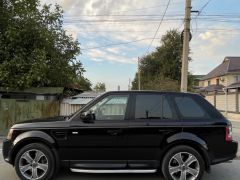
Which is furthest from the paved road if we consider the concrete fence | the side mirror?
the concrete fence

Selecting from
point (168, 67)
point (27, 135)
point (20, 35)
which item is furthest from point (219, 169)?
point (168, 67)

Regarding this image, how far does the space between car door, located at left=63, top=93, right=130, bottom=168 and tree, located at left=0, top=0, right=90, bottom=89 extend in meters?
12.0

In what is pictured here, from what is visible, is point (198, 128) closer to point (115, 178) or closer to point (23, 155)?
point (115, 178)

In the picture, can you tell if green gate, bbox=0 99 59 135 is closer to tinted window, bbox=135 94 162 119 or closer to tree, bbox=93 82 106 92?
tinted window, bbox=135 94 162 119

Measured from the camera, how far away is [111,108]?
772cm

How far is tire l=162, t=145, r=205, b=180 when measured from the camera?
7336 millimetres

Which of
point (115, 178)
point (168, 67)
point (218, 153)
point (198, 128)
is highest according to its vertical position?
point (168, 67)

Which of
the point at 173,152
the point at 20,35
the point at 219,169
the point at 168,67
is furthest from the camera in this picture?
the point at 168,67

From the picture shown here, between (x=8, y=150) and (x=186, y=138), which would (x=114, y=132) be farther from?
(x=8, y=150)

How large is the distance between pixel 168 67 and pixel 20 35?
136ft

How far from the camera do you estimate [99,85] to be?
110m

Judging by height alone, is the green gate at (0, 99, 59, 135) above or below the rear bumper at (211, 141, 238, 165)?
above

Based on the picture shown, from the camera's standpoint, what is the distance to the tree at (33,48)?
19109mm

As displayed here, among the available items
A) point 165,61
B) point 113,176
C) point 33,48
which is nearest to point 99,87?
point 165,61
